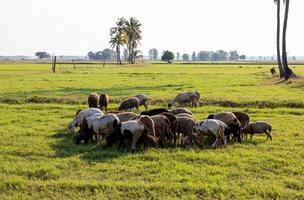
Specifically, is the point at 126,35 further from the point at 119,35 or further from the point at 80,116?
the point at 80,116

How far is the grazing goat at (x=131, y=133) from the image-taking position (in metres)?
12.1

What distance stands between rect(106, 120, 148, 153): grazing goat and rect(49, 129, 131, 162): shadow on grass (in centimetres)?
32

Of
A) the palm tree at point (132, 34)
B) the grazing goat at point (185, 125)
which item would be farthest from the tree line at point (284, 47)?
the palm tree at point (132, 34)

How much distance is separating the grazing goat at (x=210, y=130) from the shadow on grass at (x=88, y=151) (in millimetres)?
2158

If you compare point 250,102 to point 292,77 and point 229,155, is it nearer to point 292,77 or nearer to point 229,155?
point 229,155

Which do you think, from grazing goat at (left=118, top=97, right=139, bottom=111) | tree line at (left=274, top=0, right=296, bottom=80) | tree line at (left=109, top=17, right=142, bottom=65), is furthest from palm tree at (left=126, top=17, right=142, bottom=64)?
grazing goat at (left=118, top=97, right=139, bottom=111)

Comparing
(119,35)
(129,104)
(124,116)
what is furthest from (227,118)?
(119,35)

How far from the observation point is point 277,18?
4766cm

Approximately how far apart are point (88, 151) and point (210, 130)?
3.62 m

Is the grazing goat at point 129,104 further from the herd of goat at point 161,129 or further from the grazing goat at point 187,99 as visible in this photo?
the herd of goat at point 161,129

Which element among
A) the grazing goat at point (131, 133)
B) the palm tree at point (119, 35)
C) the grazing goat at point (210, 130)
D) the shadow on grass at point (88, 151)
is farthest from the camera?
the palm tree at point (119, 35)

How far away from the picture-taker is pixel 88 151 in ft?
40.0

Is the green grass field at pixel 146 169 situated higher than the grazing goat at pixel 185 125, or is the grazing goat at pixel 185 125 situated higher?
the grazing goat at pixel 185 125

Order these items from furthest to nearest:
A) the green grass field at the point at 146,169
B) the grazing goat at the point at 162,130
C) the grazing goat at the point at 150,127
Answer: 1. the grazing goat at the point at 162,130
2. the grazing goat at the point at 150,127
3. the green grass field at the point at 146,169
